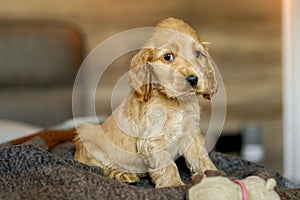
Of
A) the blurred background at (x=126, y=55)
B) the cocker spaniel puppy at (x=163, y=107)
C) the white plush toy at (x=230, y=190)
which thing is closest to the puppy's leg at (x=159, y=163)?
the cocker spaniel puppy at (x=163, y=107)

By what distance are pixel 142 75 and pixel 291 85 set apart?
249cm

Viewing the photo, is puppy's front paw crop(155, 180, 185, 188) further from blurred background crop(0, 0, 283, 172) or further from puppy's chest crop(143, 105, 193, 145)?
blurred background crop(0, 0, 283, 172)

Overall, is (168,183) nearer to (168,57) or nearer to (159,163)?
(159,163)

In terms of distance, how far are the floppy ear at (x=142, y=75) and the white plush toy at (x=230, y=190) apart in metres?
0.17

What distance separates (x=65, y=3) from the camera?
9.53ft

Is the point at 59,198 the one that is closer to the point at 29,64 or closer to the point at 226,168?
the point at 226,168

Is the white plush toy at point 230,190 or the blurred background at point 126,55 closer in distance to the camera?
the white plush toy at point 230,190

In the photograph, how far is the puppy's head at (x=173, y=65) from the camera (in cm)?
75

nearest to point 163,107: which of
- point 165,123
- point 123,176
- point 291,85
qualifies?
point 165,123

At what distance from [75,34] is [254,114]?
1187 millimetres

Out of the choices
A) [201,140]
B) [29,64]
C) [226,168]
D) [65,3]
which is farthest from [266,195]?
[65,3]

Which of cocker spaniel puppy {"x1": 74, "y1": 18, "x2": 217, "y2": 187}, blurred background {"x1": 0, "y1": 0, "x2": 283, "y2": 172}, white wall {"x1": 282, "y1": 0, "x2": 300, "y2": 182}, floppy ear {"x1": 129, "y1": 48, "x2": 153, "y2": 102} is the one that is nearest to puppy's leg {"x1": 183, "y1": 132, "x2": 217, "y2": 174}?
cocker spaniel puppy {"x1": 74, "y1": 18, "x2": 217, "y2": 187}

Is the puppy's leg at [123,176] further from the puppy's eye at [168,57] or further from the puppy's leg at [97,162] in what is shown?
the puppy's eye at [168,57]

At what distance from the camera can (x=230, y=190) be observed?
2.12 ft
